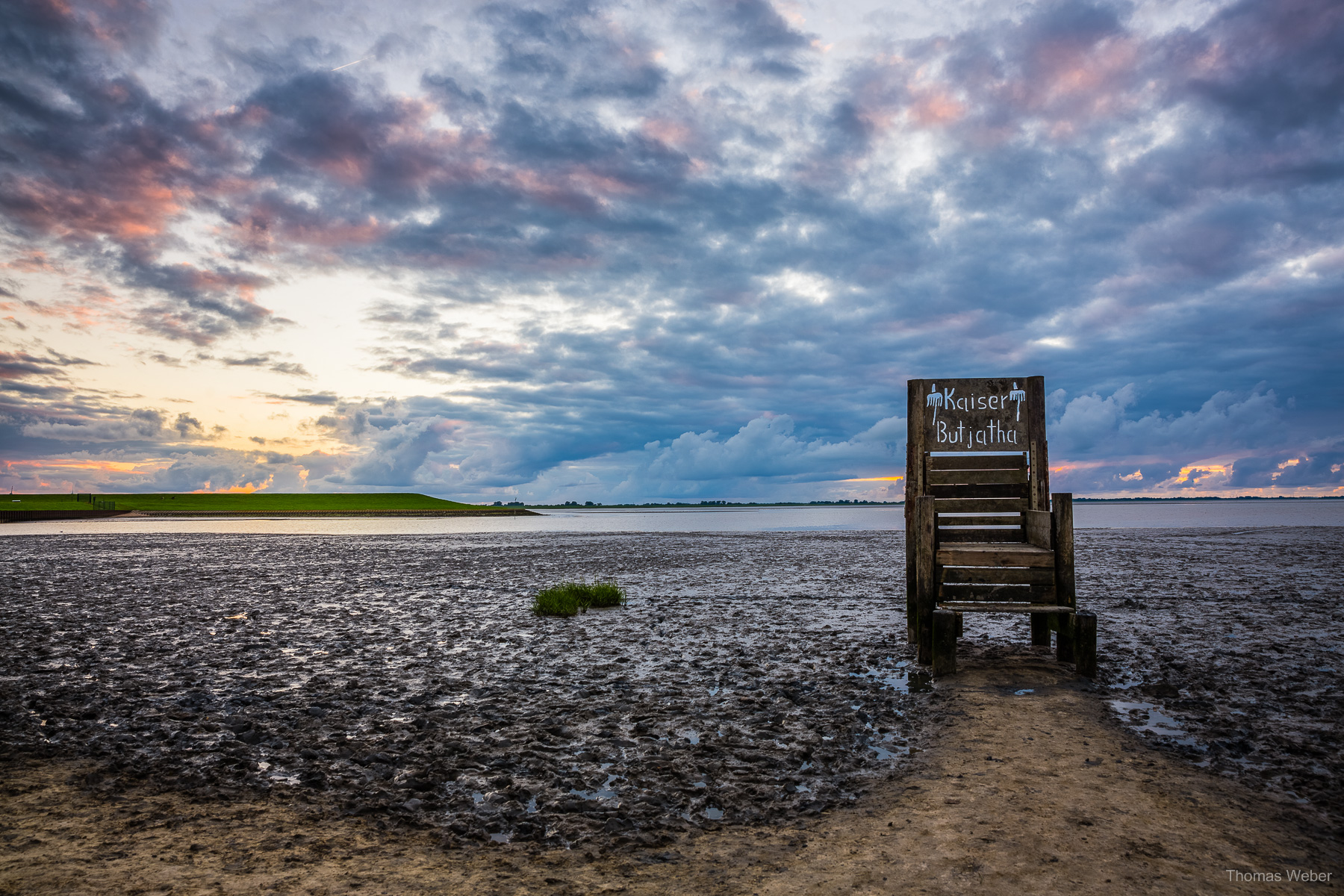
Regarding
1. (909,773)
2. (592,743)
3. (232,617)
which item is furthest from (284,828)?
(232,617)

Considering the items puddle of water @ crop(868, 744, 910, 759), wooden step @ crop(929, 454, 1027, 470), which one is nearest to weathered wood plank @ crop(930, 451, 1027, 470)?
wooden step @ crop(929, 454, 1027, 470)

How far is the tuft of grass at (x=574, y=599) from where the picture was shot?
16109 mm

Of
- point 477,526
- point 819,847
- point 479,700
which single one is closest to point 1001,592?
point 819,847

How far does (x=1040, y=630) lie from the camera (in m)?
12.1

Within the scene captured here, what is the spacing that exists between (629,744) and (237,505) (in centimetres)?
15312

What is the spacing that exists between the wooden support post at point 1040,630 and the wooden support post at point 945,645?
2.84m

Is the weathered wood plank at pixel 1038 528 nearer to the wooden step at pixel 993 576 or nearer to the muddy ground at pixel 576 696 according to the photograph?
the wooden step at pixel 993 576

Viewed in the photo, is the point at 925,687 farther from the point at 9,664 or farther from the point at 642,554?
the point at 642,554

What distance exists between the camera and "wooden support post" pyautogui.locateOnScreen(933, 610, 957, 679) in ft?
32.9

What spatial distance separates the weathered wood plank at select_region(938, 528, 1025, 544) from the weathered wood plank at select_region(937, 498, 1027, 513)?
374 millimetres

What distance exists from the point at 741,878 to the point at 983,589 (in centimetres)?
719

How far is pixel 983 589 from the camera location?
A: 1052 cm

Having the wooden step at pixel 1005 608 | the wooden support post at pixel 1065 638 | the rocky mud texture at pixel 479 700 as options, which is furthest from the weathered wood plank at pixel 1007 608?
the rocky mud texture at pixel 479 700

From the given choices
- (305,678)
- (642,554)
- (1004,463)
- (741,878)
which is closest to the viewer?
(741,878)
